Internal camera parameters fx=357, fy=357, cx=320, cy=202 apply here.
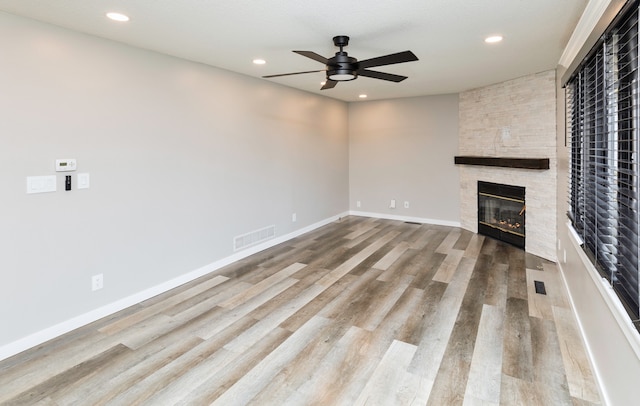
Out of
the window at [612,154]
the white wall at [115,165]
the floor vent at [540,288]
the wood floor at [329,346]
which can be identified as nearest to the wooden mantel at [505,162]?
the wood floor at [329,346]

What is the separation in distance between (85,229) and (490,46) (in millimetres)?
4110

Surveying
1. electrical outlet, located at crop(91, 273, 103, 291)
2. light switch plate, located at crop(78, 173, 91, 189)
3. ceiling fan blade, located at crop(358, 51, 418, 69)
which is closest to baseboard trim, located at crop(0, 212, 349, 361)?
electrical outlet, located at crop(91, 273, 103, 291)

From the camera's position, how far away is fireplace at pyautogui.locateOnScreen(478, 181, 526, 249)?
518 cm

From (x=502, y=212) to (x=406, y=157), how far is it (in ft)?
6.95

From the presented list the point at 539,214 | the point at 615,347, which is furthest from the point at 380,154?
the point at 615,347

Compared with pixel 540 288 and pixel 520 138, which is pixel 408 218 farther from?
pixel 540 288

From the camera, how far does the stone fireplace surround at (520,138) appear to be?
461 cm

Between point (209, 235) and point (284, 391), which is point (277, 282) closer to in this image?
point (209, 235)

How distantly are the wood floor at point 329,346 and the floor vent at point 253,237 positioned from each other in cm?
49

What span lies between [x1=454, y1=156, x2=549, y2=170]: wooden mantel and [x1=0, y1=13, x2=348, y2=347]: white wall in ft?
10.9

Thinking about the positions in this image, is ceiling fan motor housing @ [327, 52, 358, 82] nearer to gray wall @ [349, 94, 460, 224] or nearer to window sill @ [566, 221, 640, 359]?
window sill @ [566, 221, 640, 359]

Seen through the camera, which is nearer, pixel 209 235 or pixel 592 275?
pixel 592 275

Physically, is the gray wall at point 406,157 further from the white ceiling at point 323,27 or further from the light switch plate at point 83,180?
the light switch plate at point 83,180

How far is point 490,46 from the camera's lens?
138 inches
